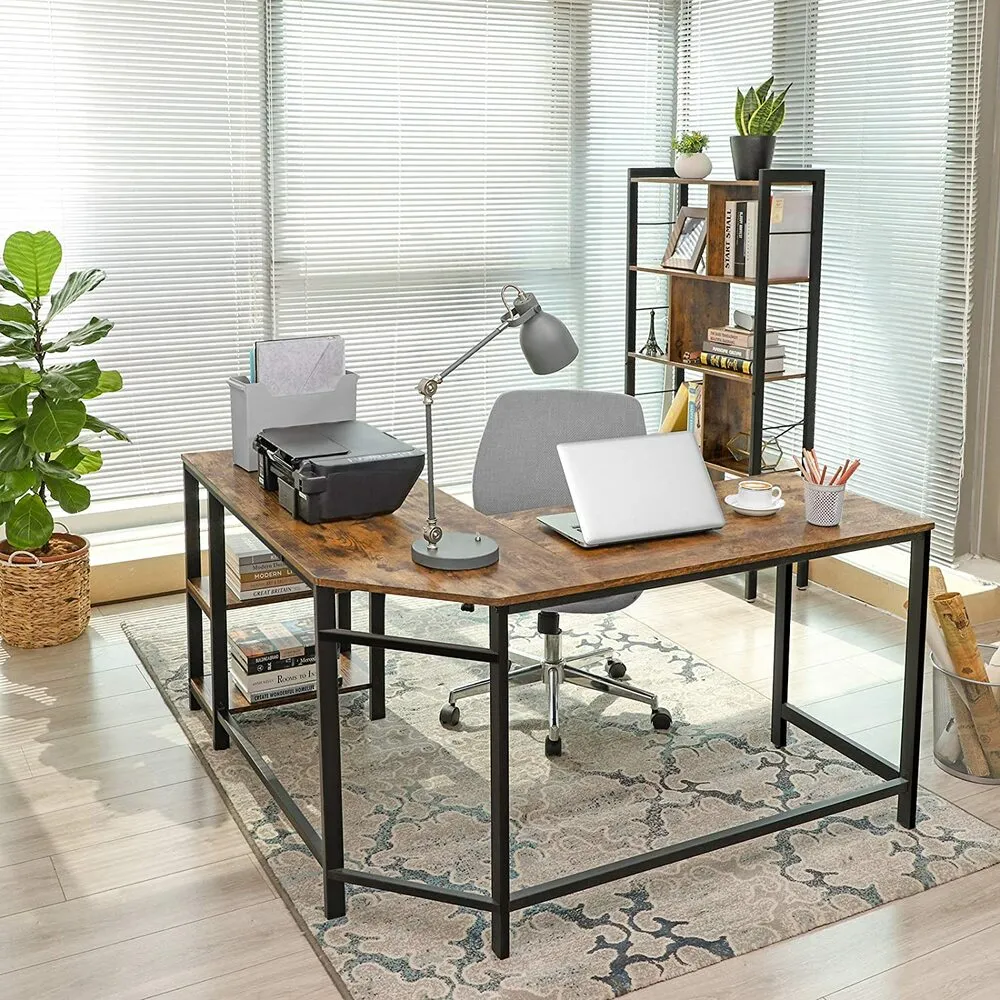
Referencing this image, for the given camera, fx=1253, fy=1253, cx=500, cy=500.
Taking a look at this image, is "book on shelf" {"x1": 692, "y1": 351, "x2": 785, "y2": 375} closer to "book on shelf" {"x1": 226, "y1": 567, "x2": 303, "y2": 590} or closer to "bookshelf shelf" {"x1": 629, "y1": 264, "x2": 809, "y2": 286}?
"bookshelf shelf" {"x1": 629, "y1": 264, "x2": 809, "y2": 286}

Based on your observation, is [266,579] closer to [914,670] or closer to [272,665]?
[272,665]

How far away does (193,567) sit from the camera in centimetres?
350

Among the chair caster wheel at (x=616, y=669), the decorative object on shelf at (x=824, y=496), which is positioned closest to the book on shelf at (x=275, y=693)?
the chair caster wheel at (x=616, y=669)

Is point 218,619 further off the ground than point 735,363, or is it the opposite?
point 735,363

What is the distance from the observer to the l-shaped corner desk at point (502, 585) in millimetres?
2434

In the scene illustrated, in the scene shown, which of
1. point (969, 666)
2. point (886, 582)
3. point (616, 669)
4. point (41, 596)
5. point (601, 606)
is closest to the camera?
point (969, 666)

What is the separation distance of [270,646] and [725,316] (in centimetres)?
244

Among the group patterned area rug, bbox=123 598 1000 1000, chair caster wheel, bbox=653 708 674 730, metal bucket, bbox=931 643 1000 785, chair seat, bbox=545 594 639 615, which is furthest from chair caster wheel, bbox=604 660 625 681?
metal bucket, bbox=931 643 1000 785

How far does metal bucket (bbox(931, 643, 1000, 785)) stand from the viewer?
316 centimetres

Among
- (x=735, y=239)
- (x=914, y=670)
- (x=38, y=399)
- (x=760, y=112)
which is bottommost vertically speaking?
(x=914, y=670)

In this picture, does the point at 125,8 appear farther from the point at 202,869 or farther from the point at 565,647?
the point at 202,869

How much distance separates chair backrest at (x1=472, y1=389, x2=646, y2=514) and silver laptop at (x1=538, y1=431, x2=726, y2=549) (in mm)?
884

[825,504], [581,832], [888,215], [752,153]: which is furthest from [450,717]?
[888,215]

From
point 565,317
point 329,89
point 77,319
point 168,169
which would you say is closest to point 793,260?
point 565,317
